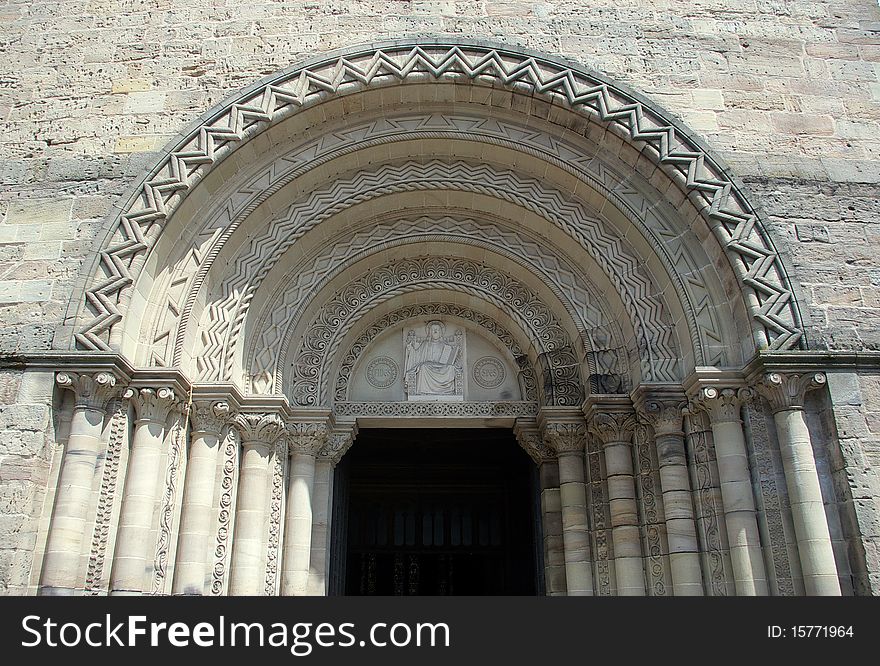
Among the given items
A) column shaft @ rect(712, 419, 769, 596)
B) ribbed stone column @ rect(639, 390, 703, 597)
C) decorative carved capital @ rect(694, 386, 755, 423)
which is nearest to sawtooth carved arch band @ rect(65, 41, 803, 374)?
decorative carved capital @ rect(694, 386, 755, 423)

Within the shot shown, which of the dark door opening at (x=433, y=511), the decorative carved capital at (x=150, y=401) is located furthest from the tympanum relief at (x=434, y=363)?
the dark door opening at (x=433, y=511)

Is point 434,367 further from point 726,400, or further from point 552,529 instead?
point 726,400

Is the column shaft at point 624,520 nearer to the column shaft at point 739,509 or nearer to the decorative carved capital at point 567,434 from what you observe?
the decorative carved capital at point 567,434

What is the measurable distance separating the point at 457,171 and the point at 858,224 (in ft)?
12.5

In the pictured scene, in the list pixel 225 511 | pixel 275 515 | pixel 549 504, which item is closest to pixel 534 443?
pixel 549 504

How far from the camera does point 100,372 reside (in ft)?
18.6

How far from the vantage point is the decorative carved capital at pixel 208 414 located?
618 cm

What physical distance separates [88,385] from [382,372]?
2.92 m

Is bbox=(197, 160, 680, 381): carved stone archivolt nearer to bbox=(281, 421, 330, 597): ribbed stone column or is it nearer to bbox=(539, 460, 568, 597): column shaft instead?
bbox=(281, 421, 330, 597): ribbed stone column

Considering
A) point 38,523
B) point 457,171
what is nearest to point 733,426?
point 457,171

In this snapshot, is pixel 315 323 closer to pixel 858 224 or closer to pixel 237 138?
pixel 237 138

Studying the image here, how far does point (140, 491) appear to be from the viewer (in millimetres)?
5641

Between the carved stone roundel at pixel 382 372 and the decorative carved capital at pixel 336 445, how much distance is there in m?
0.58
